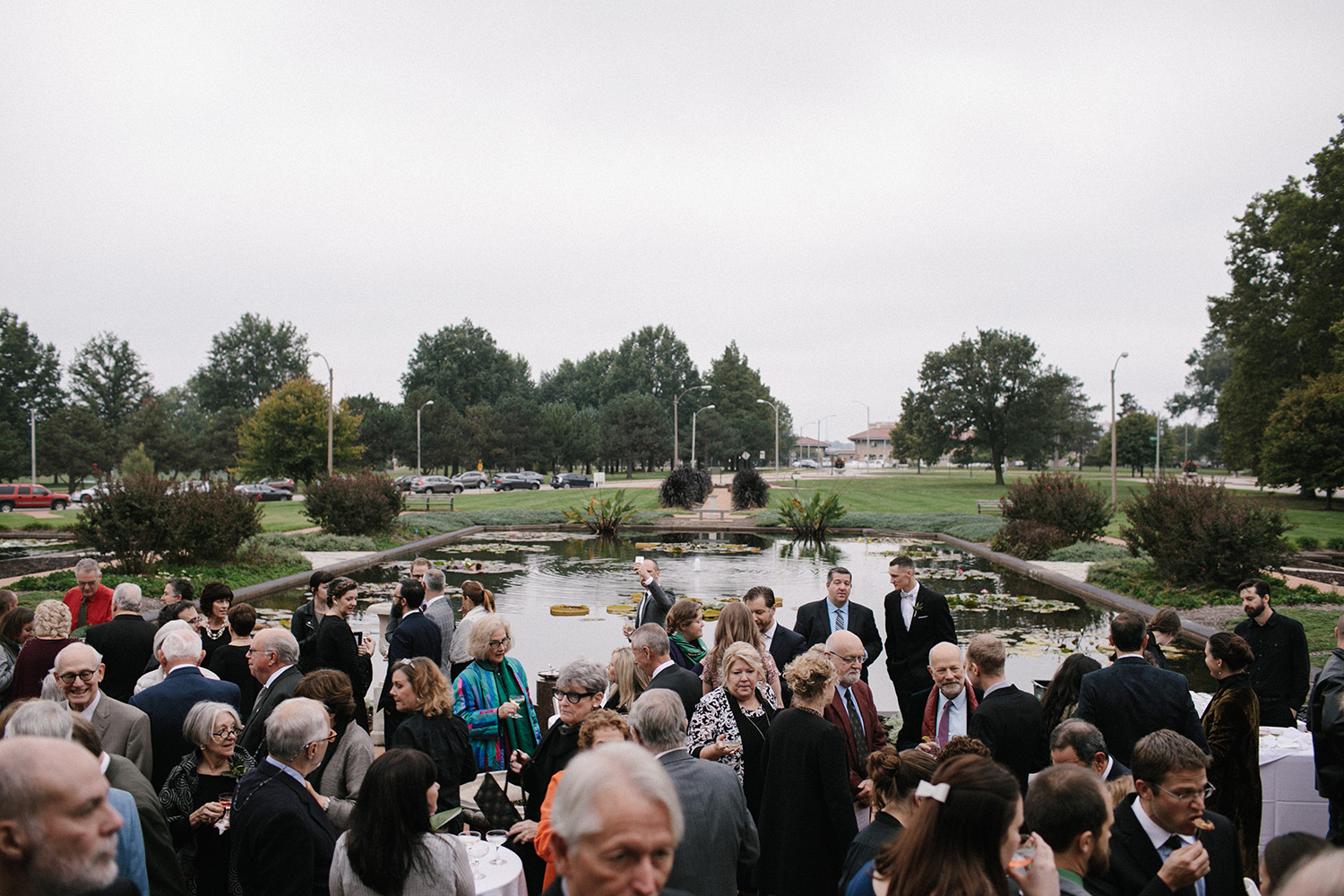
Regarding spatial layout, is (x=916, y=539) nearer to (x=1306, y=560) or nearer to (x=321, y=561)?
(x=1306, y=560)

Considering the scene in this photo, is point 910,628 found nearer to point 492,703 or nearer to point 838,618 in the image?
point 838,618

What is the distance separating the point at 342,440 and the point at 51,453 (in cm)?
3648

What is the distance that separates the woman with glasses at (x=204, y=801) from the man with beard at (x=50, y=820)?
225cm

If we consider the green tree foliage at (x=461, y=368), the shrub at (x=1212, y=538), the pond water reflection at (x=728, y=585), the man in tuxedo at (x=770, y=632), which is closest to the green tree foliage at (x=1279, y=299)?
the pond water reflection at (x=728, y=585)

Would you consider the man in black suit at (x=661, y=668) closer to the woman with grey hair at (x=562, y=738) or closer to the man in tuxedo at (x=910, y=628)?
the woman with grey hair at (x=562, y=738)

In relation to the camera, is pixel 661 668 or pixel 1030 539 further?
pixel 1030 539

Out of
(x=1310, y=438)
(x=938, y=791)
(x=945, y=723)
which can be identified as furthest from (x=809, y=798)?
(x=1310, y=438)

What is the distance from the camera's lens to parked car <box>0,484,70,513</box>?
150 ft

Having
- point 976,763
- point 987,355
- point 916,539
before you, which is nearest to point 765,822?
point 976,763

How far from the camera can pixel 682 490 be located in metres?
42.1

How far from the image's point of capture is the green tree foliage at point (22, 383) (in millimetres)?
70500

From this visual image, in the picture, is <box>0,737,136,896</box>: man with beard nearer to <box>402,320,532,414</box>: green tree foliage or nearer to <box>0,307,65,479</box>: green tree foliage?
<box>0,307,65,479</box>: green tree foliage

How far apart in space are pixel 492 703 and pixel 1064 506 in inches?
929

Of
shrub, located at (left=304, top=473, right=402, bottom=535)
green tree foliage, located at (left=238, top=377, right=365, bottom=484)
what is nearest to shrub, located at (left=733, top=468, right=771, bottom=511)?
shrub, located at (left=304, top=473, right=402, bottom=535)
